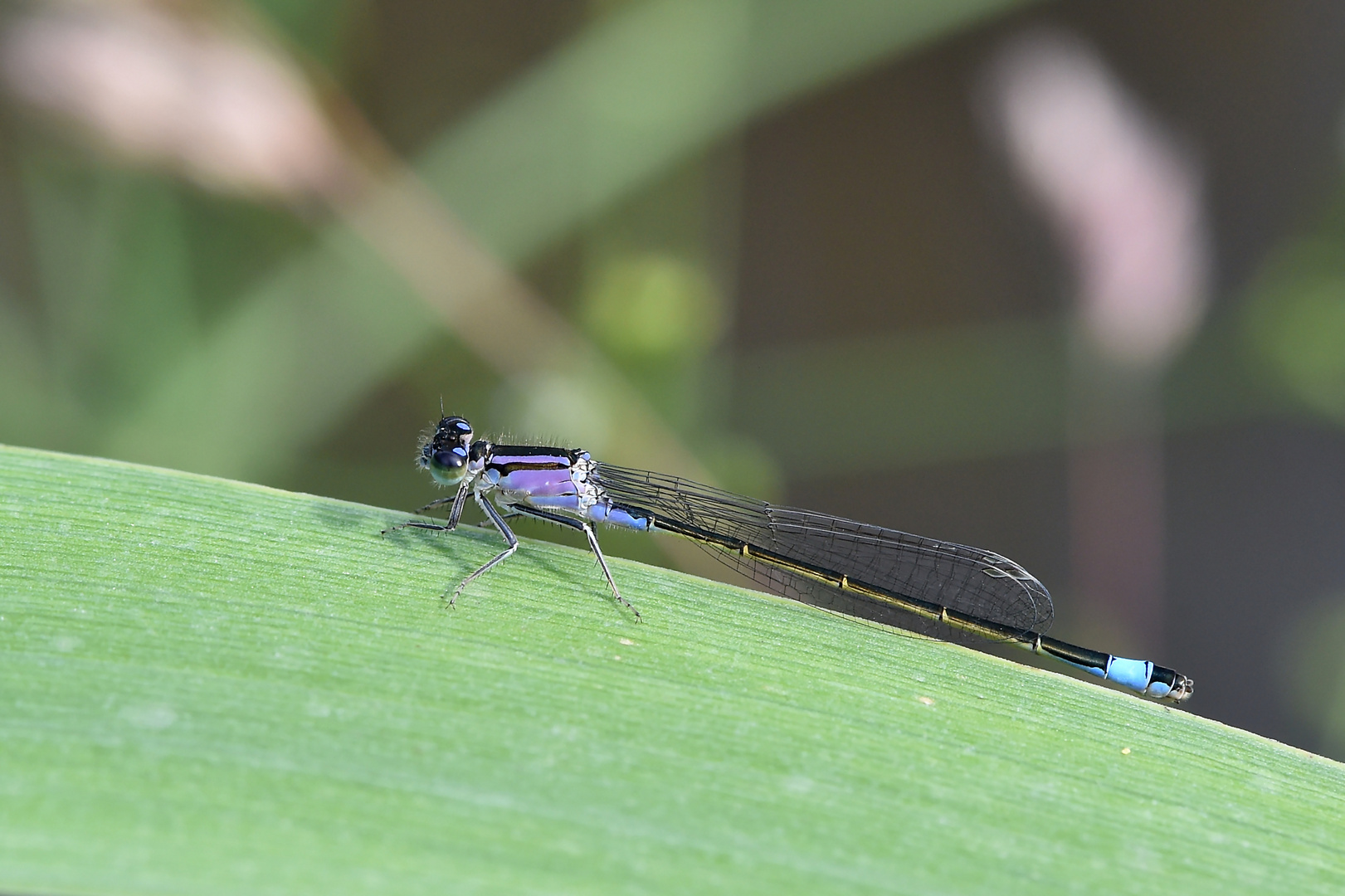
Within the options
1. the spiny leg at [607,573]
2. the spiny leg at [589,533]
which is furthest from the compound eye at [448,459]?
the spiny leg at [607,573]

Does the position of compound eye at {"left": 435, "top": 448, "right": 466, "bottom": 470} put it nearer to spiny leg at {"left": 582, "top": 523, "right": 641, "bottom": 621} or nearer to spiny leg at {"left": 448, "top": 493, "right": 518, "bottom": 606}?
spiny leg at {"left": 448, "top": 493, "right": 518, "bottom": 606}

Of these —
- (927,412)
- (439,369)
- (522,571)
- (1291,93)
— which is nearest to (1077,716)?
(522,571)

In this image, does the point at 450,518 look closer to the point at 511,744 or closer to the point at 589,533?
the point at 589,533

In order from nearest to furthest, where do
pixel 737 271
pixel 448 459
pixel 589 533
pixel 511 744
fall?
pixel 511 744, pixel 589 533, pixel 448 459, pixel 737 271

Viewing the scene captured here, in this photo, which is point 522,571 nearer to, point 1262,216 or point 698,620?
point 698,620

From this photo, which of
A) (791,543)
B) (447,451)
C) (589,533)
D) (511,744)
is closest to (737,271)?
(791,543)

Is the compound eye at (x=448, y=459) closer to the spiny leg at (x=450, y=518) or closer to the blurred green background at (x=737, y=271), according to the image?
the spiny leg at (x=450, y=518)

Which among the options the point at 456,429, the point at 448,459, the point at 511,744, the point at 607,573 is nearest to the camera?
the point at 511,744
